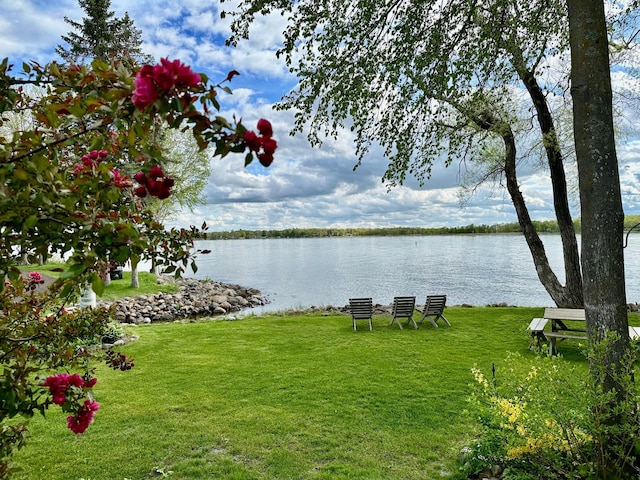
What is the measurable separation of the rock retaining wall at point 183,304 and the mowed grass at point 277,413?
22.9 ft

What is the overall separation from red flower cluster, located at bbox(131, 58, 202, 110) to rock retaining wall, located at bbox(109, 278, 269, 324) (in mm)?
15345

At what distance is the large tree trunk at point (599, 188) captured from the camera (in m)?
3.08

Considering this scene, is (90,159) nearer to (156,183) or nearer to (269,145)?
(156,183)

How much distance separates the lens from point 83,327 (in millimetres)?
2955

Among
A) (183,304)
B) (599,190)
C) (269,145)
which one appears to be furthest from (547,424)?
(183,304)

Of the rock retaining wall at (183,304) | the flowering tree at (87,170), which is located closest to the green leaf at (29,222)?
the flowering tree at (87,170)

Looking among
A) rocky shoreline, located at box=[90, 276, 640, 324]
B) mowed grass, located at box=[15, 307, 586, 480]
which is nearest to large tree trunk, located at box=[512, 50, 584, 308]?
mowed grass, located at box=[15, 307, 586, 480]

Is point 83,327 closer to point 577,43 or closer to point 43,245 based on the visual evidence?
point 43,245

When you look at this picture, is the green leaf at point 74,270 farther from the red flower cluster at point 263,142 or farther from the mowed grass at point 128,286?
the mowed grass at point 128,286

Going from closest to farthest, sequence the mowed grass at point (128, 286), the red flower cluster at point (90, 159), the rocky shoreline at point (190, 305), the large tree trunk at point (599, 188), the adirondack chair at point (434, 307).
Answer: the red flower cluster at point (90, 159) < the large tree trunk at point (599, 188) < the adirondack chair at point (434, 307) < the rocky shoreline at point (190, 305) < the mowed grass at point (128, 286)

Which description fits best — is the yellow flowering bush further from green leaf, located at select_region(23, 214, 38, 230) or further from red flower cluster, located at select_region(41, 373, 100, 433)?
green leaf, located at select_region(23, 214, 38, 230)

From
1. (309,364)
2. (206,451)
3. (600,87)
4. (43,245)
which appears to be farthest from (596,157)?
(309,364)

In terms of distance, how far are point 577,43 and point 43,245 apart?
3862mm

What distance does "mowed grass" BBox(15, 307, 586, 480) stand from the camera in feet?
12.8
